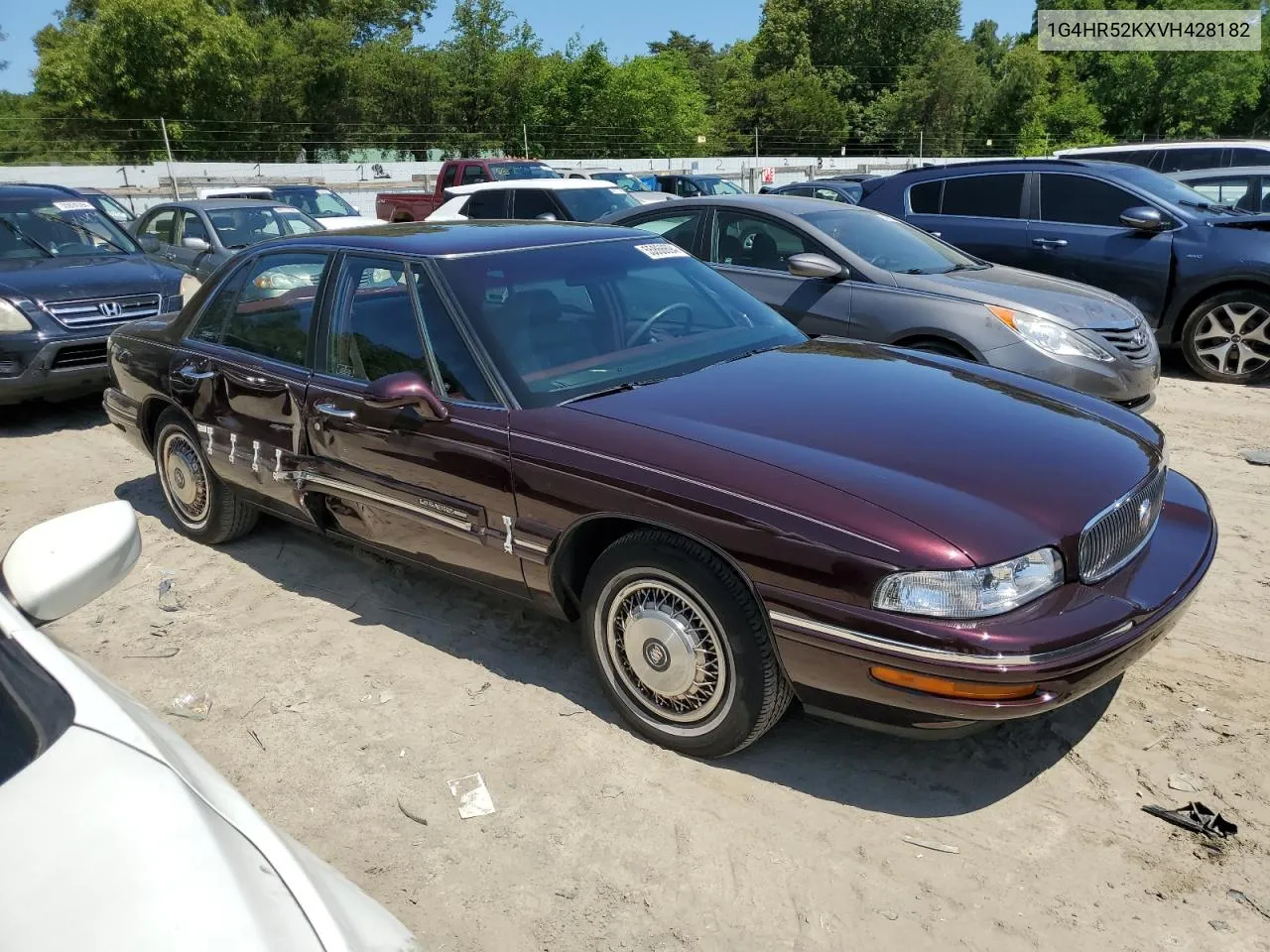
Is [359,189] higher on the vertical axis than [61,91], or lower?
lower

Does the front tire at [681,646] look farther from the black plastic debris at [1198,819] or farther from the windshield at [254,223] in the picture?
the windshield at [254,223]

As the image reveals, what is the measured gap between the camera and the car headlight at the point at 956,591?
2506 millimetres

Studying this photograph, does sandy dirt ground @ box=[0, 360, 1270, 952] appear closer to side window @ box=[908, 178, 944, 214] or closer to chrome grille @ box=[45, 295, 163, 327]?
chrome grille @ box=[45, 295, 163, 327]

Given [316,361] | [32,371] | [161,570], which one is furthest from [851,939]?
[32,371]

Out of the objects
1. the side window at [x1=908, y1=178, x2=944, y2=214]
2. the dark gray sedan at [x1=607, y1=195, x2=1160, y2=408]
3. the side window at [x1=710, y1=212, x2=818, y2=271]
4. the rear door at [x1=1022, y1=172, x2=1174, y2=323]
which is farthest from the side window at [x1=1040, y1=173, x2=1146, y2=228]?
the side window at [x1=710, y1=212, x2=818, y2=271]

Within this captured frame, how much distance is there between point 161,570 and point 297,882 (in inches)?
153

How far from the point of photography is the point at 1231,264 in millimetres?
7633

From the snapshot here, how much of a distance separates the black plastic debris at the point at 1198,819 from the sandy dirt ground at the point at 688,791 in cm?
4

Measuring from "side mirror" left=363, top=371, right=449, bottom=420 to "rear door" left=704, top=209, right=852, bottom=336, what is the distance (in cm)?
314

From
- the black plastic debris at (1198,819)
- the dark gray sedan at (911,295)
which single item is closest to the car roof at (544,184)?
the dark gray sedan at (911,295)

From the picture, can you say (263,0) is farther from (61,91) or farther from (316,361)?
(316,361)

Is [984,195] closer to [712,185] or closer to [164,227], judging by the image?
[164,227]

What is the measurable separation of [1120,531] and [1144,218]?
239 inches

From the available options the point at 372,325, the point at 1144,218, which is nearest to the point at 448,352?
the point at 372,325
